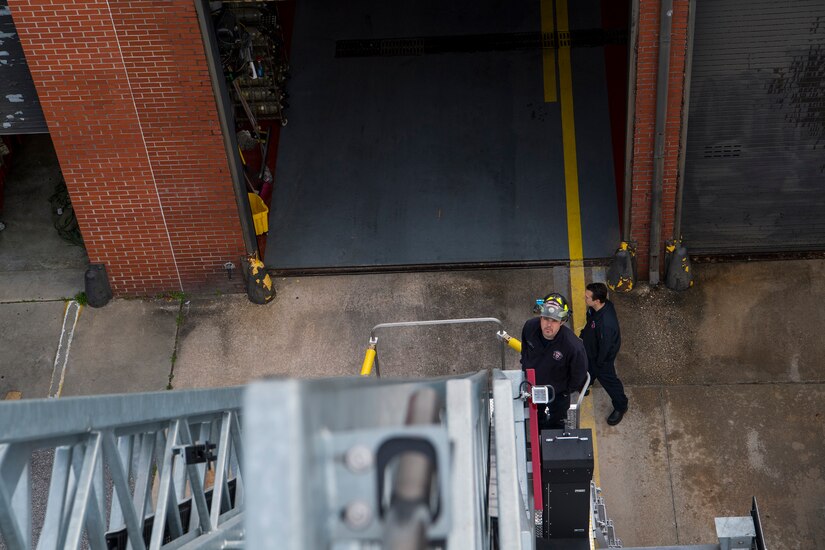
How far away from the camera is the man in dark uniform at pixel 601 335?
26.6ft

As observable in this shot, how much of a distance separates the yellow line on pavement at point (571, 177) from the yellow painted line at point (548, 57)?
88mm

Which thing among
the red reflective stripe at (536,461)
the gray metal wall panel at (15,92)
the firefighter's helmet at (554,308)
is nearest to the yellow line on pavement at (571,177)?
the firefighter's helmet at (554,308)

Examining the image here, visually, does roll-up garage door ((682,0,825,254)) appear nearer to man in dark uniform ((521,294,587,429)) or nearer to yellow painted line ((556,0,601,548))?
yellow painted line ((556,0,601,548))

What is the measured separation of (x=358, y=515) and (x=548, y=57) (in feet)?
36.6

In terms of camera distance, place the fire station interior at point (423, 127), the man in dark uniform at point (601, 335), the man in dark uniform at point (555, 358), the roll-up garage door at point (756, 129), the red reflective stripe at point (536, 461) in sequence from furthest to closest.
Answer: the fire station interior at point (423, 127) < the roll-up garage door at point (756, 129) < the man in dark uniform at point (601, 335) < the man in dark uniform at point (555, 358) < the red reflective stripe at point (536, 461)

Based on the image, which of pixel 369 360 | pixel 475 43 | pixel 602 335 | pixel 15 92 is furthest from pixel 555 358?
pixel 475 43

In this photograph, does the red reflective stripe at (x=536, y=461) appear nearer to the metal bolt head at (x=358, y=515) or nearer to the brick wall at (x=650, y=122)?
the brick wall at (x=650, y=122)

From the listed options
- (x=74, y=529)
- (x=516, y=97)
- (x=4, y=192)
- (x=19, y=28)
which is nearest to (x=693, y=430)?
(x=516, y=97)

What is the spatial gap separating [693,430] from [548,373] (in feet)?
7.50

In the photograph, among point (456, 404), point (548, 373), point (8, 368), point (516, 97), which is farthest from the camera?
point (516, 97)

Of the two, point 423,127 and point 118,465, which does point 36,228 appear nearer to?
point 423,127

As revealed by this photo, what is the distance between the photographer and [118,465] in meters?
4.10

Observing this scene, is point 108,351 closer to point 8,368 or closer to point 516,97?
point 8,368

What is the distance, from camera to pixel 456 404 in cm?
315
